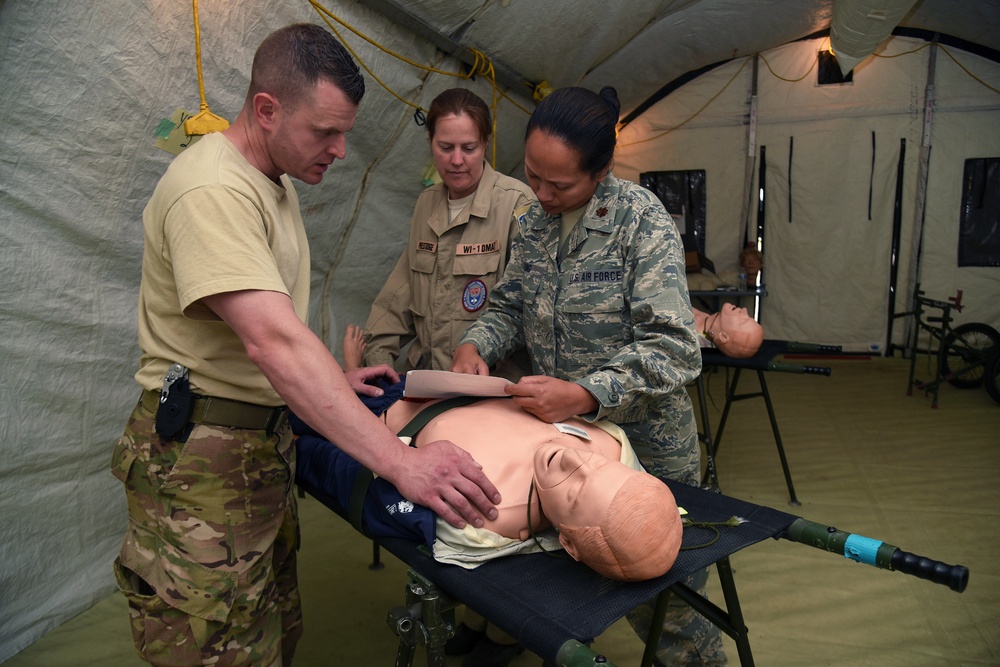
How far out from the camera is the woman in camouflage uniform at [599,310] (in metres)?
1.62

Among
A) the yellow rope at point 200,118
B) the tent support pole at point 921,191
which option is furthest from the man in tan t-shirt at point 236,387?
the tent support pole at point 921,191

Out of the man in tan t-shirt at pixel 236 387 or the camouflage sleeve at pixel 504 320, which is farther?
the camouflage sleeve at pixel 504 320

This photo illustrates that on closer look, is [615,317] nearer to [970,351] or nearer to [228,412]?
[228,412]

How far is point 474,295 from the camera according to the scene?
2.57 metres

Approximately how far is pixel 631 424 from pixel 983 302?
6.94 metres

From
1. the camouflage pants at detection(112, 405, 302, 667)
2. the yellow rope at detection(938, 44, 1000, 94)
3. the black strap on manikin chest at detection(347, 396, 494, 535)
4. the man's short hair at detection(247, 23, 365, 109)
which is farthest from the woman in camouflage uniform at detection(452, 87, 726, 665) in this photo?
the yellow rope at detection(938, 44, 1000, 94)

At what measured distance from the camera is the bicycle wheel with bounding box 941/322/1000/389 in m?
5.86

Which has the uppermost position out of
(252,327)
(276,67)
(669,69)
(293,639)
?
(669,69)

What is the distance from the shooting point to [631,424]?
6.48 feet

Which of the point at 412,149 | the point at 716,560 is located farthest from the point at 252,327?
the point at 412,149

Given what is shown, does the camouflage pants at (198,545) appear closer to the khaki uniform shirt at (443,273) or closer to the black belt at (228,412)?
the black belt at (228,412)

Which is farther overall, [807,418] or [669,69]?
[669,69]

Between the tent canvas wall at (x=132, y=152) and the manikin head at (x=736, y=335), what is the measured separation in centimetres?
193

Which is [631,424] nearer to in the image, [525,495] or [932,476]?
[525,495]
